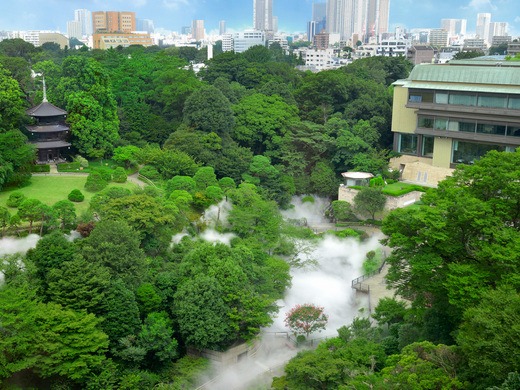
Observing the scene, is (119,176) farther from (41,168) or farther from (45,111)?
(45,111)

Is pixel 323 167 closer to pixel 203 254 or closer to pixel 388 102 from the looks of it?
pixel 388 102

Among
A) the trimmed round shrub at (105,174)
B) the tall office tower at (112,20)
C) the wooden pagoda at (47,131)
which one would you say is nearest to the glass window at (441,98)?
the trimmed round shrub at (105,174)

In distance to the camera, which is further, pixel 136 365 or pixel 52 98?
pixel 52 98

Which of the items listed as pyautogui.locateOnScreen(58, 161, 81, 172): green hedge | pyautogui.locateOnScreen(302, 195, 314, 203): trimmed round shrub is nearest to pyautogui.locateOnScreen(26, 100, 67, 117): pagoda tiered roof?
pyautogui.locateOnScreen(58, 161, 81, 172): green hedge

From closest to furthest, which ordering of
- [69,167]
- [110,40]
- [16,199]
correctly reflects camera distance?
[16,199]
[69,167]
[110,40]

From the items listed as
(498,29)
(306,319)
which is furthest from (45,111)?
(498,29)

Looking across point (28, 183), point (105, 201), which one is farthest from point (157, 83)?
point (105, 201)
